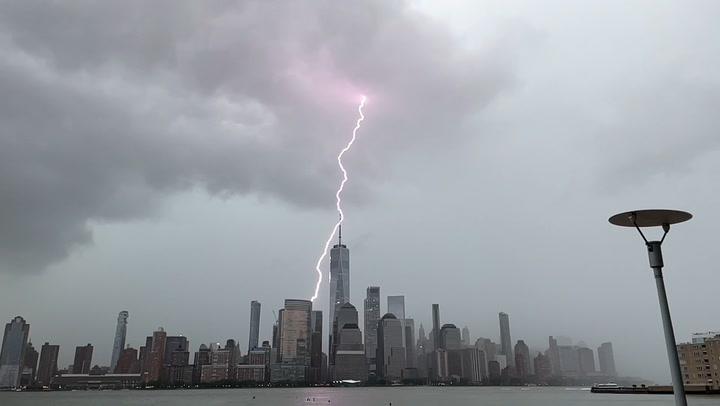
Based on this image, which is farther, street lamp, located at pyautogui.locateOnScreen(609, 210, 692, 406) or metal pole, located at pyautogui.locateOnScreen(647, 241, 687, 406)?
street lamp, located at pyautogui.locateOnScreen(609, 210, 692, 406)

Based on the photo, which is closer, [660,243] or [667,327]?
[667,327]

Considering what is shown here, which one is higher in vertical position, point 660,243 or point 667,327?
point 660,243

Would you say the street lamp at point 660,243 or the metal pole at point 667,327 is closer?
the metal pole at point 667,327

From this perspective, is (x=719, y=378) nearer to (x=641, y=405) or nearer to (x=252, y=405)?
(x=641, y=405)

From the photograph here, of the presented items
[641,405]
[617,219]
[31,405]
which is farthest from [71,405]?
[617,219]
